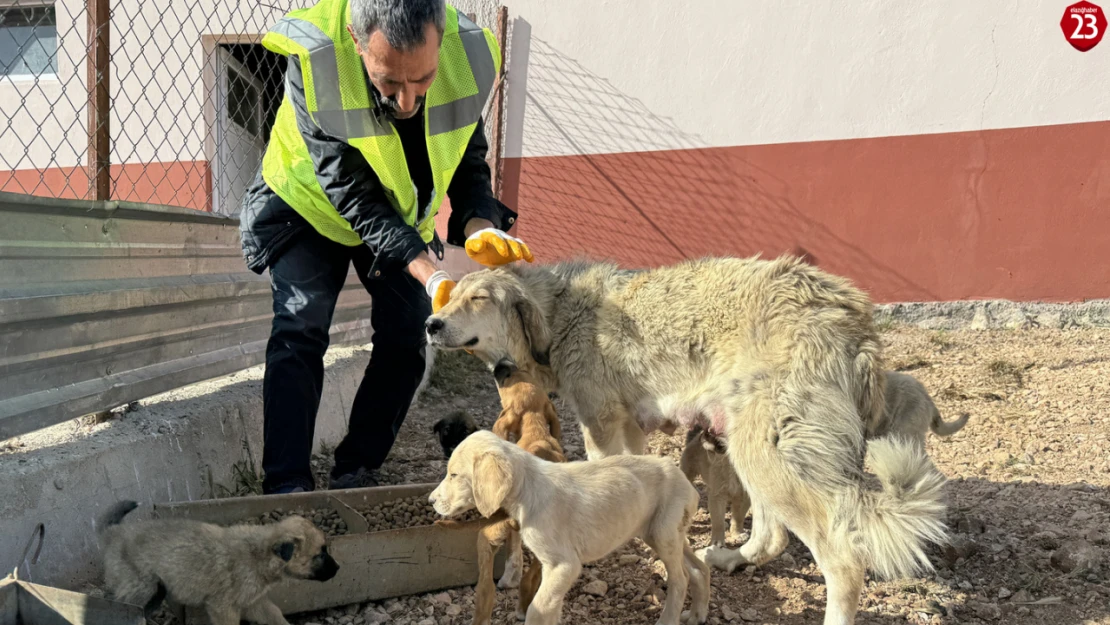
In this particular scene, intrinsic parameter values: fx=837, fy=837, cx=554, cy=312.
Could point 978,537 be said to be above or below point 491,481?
below

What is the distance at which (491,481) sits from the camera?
2.81m

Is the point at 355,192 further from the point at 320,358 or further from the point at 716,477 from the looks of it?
the point at 716,477

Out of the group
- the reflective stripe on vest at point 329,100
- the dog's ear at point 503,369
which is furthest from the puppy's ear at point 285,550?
the reflective stripe on vest at point 329,100

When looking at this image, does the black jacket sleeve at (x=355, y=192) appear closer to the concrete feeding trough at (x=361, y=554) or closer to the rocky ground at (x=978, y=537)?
the concrete feeding trough at (x=361, y=554)

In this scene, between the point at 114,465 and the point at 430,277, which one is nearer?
the point at 114,465

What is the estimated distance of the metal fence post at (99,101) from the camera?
147 inches

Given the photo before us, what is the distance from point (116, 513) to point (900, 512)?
286 cm

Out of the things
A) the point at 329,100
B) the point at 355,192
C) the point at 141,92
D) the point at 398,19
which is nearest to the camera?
the point at 398,19

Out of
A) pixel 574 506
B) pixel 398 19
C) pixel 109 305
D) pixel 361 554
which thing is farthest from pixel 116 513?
pixel 398 19

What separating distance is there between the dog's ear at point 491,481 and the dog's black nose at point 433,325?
110 cm

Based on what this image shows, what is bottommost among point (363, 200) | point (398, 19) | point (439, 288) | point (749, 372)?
point (749, 372)

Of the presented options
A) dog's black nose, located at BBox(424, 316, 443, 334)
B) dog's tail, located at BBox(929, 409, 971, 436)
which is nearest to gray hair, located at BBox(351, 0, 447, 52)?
dog's black nose, located at BBox(424, 316, 443, 334)

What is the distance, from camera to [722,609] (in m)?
3.47

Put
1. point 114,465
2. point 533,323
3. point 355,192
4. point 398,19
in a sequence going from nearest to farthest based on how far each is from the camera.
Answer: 1. point 398,19
2. point 114,465
3. point 355,192
4. point 533,323
